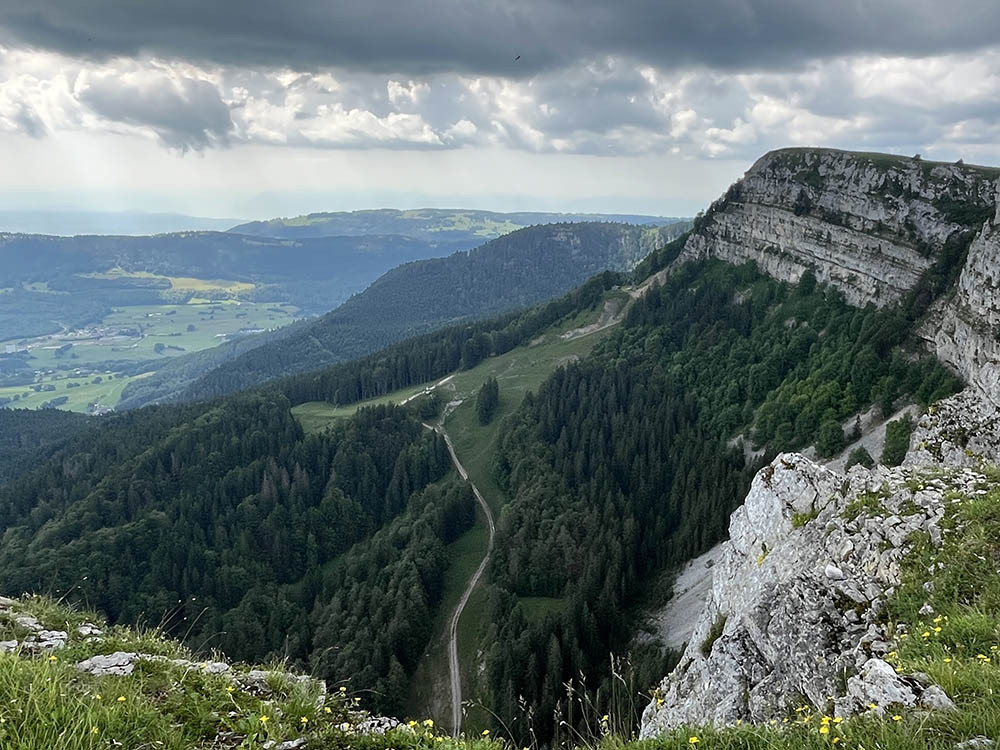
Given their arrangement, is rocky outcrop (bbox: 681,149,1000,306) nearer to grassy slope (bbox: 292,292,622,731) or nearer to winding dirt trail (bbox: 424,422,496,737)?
grassy slope (bbox: 292,292,622,731)

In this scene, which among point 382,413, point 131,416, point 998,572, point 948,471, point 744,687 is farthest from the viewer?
point 131,416

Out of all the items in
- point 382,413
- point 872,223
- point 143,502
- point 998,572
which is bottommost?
point 143,502

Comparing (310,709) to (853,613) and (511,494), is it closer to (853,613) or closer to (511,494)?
(853,613)

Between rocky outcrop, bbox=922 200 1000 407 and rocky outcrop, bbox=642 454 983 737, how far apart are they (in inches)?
2227

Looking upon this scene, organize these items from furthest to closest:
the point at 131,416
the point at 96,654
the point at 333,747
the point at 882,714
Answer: the point at 131,416 < the point at 96,654 < the point at 333,747 < the point at 882,714

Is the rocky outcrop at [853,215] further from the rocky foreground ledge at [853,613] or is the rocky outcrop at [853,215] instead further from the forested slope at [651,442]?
the rocky foreground ledge at [853,613]

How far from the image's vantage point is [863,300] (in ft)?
344

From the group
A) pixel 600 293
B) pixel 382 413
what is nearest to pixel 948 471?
pixel 382 413

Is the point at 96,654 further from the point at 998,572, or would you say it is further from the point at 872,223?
the point at 872,223

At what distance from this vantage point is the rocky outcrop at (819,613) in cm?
1370

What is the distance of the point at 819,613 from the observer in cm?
1603

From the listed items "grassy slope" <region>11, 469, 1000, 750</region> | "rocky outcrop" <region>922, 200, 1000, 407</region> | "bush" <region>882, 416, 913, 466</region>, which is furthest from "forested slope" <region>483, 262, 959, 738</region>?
"grassy slope" <region>11, 469, 1000, 750</region>

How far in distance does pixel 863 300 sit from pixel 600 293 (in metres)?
97.7

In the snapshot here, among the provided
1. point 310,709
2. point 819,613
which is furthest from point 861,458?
point 310,709
